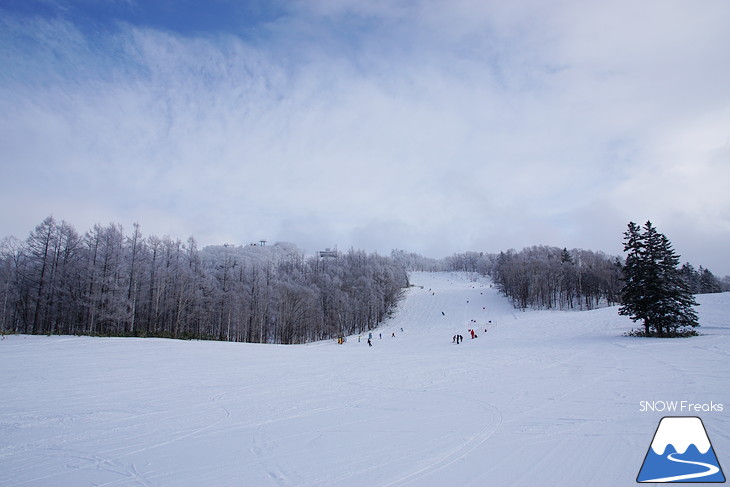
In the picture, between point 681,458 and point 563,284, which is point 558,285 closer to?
point 563,284

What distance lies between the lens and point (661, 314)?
27.7 m

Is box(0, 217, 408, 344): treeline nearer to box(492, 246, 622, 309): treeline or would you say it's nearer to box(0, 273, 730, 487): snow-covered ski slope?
box(0, 273, 730, 487): snow-covered ski slope

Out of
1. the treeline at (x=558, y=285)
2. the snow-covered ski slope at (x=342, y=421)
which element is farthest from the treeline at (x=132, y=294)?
the treeline at (x=558, y=285)

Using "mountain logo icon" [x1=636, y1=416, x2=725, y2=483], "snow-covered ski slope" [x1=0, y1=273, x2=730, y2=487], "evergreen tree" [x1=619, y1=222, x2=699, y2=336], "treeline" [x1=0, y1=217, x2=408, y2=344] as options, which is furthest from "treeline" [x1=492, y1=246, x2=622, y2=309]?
"mountain logo icon" [x1=636, y1=416, x2=725, y2=483]

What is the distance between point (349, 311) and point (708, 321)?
2120 inches

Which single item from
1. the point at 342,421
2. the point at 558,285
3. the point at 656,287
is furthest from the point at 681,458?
the point at 558,285

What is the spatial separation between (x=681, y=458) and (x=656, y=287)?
29.0 metres

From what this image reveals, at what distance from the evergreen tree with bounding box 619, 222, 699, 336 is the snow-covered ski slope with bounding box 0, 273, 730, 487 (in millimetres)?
11309

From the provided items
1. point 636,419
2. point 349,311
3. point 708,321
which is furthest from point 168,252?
point 708,321

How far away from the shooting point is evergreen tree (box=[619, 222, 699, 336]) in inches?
1088

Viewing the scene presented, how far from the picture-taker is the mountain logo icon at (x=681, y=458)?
4.80 meters

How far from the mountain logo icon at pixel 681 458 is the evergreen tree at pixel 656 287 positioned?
89.2ft

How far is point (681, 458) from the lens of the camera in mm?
5402

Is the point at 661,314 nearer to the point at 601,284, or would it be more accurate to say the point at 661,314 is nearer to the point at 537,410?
the point at 537,410
